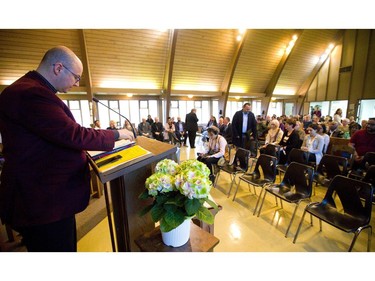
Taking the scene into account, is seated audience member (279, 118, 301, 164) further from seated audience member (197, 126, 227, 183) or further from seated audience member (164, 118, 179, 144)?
seated audience member (164, 118, 179, 144)

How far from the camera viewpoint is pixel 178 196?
850 millimetres

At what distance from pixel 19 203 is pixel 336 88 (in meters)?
13.4

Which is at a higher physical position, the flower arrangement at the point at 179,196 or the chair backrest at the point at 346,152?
the flower arrangement at the point at 179,196

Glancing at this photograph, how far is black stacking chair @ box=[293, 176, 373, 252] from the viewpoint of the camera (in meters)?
1.75

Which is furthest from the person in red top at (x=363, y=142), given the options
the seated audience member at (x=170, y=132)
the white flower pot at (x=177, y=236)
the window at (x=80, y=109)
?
the window at (x=80, y=109)

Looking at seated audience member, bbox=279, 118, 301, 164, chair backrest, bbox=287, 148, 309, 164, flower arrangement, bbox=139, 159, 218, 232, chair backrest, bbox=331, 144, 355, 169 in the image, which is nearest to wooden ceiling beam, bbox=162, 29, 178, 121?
seated audience member, bbox=279, 118, 301, 164

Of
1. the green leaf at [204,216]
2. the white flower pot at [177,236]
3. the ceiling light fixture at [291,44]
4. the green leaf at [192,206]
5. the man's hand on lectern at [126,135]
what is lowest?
the white flower pot at [177,236]

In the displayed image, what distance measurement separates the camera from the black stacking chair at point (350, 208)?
1.75 metres

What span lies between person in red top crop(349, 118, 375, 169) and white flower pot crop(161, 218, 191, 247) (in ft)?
11.6

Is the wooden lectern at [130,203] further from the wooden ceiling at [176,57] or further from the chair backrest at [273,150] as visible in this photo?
the wooden ceiling at [176,57]

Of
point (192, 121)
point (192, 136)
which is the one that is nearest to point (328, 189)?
point (192, 121)

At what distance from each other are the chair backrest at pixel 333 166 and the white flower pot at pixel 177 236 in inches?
110

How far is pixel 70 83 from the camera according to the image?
104cm

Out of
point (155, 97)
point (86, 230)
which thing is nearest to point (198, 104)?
point (155, 97)
